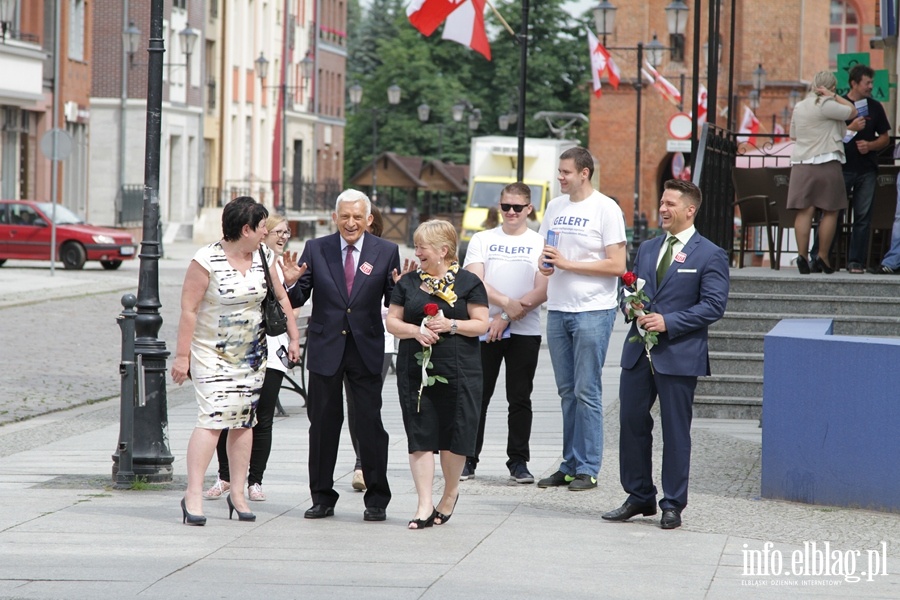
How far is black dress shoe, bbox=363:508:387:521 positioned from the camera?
847 centimetres

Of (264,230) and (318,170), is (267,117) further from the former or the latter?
(264,230)

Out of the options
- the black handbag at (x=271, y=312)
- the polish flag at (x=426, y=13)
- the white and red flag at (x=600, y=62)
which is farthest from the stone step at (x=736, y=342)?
the white and red flag at (x=600, y=62)

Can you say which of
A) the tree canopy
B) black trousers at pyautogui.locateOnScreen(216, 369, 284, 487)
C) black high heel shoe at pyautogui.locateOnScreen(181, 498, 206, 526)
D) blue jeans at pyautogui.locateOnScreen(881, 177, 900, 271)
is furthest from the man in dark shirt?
the tree canopy

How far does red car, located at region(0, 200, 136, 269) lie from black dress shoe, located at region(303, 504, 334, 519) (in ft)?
89.6

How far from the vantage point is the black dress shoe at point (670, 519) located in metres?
8.30

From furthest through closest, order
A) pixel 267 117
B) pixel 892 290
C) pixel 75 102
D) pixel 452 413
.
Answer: pixel 267 117, pixel 75 102, pixel 892 290, pixel 452 413

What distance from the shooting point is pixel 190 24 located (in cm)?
6112

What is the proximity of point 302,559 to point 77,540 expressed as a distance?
3.96ft

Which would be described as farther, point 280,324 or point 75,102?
point 75,102

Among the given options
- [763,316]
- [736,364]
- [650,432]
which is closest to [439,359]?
[650,432]

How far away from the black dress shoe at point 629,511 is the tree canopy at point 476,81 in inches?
2840

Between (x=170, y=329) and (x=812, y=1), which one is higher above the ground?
(x=812, y=1)

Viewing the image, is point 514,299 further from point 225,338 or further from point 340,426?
point 225,338

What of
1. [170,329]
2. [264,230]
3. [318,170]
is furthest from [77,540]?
[318,170]
